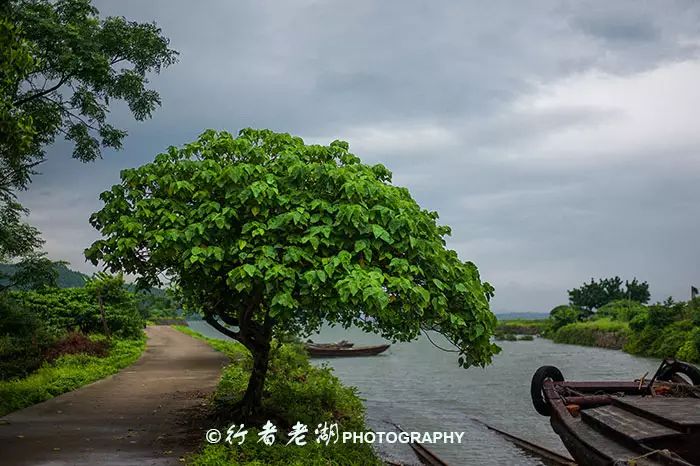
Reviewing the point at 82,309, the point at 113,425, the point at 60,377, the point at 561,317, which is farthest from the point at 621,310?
the point at 113,425

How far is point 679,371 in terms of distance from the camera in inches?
481

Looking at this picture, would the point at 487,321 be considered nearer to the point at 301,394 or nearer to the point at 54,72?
the point at 301,394

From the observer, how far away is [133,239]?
30.4ft

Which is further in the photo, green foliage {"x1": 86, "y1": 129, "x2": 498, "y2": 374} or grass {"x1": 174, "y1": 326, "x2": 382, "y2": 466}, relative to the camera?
grass {"x1": 174, "y1": 326, "x2": 382, "y2": 466}

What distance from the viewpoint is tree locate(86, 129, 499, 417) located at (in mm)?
8656

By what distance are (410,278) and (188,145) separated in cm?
453

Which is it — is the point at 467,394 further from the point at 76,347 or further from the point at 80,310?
the point at 80,310

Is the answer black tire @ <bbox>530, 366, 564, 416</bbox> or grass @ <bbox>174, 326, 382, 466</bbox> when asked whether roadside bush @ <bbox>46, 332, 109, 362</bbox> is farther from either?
black tire @ <bbox>530, 366, 564, 416</bbox>

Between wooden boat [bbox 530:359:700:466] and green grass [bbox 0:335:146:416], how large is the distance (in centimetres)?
1084

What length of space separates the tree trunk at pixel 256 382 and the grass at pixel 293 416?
274 mm

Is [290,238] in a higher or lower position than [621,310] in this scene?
higher

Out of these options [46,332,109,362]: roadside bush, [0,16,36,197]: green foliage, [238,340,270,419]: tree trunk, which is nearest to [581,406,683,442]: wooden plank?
[238,340,270,419]: tree trunk

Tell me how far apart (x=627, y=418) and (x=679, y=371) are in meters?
4.49

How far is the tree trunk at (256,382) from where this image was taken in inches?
444
